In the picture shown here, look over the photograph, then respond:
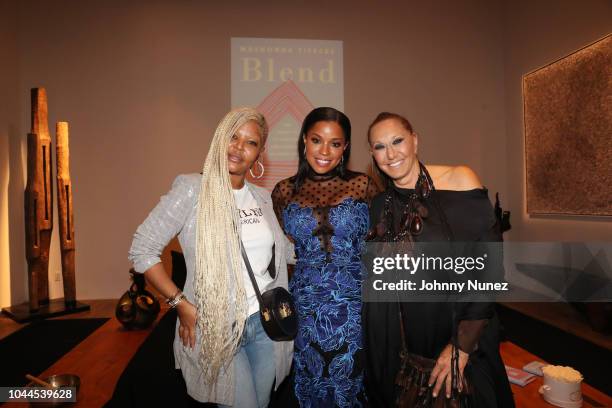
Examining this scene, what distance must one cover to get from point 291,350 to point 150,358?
1.03 m

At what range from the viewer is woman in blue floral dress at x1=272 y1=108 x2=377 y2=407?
1641mm

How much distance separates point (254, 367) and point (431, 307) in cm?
71

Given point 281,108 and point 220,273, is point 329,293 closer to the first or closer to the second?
point 220,273

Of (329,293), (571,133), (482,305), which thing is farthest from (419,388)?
(571,133)

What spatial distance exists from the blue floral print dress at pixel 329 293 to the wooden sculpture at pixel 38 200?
3.54 metres

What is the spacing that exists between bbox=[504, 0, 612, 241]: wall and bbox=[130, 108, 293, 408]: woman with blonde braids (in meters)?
3.93

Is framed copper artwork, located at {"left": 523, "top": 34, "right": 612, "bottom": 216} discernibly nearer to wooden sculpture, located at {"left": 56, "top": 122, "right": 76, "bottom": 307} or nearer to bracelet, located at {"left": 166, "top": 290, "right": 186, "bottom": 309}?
bracelet, located at {"left": 166, "top": 290, "right": 186, "bottom": 309}

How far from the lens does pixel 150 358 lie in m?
2.21

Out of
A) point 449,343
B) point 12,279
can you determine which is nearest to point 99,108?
point 12,279

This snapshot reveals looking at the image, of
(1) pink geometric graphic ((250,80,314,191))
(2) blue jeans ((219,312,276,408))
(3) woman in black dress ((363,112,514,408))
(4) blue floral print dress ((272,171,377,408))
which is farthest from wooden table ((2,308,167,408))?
(1) pink geometric graphic ((250,80,314,191))

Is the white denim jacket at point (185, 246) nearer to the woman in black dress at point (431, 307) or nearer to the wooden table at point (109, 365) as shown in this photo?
the woman in black dress at point (431, 307)

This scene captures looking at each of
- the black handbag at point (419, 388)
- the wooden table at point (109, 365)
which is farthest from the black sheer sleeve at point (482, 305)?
the wooden table at point (109, 365)

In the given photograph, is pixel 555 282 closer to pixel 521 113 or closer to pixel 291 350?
pixel 521 113

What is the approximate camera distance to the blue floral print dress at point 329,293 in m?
1.64
